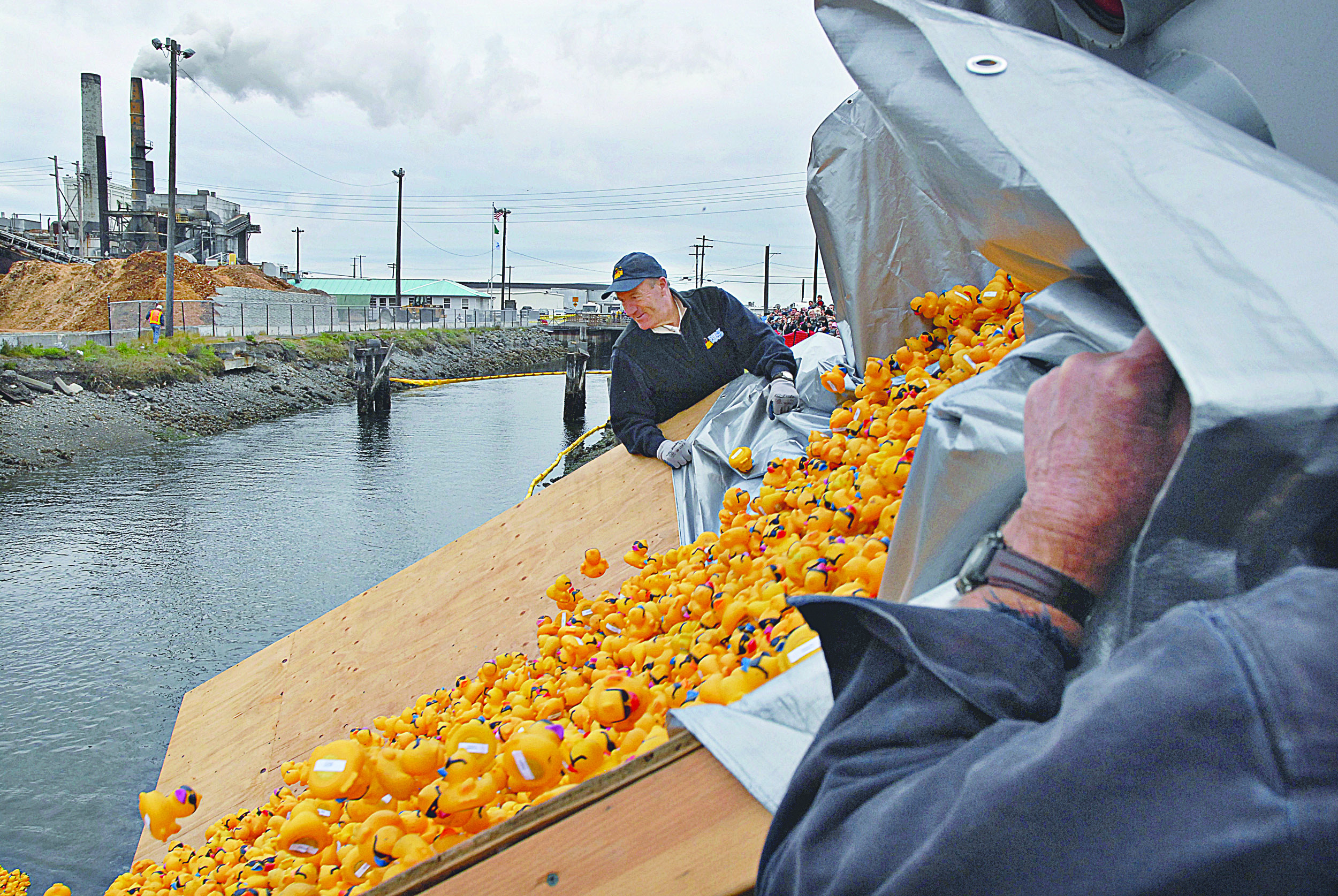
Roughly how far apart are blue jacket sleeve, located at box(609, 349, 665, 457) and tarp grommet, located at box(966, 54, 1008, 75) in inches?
132

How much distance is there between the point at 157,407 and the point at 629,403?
20884 millimetres

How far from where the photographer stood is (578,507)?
4.60 m

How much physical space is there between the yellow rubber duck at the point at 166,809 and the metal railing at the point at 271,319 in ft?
87.6

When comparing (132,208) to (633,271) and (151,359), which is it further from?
(633,271)

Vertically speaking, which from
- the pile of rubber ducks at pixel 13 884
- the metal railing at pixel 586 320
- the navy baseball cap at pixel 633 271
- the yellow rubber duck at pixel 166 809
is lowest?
the pile of rubber ducks at pixel 13 884

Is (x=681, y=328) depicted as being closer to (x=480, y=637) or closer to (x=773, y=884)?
(x=480, y=637)

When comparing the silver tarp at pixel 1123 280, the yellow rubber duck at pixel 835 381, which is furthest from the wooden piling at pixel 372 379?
the silver tarp at pixel 1123 280

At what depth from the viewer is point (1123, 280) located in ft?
3.10

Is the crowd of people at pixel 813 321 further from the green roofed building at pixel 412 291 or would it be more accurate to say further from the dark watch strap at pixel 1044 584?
the green roofed building at pixel 412 291

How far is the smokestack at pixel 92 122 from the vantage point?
4666cm

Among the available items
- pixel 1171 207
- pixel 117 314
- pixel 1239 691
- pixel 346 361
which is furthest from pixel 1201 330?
pixel 346 361

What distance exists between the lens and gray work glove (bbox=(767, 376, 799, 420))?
13.3ft

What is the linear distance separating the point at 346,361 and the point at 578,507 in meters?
30.0

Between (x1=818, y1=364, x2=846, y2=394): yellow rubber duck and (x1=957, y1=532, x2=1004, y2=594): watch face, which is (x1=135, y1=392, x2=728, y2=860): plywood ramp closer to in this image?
(x1=818, y1=364, x2=846, y2=394): yellow rubber duck
